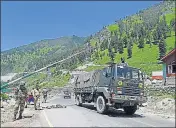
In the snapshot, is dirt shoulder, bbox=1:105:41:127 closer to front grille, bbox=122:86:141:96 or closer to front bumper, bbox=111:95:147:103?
front bumper, bbox=111:95:147:103

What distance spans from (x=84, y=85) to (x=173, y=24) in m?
179

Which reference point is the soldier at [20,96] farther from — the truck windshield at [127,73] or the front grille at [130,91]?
the front grille at [130,91]

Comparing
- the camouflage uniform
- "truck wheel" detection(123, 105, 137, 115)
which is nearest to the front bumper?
"truck wheel" detection(123, 105, 137, 115)

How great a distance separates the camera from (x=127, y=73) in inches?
765

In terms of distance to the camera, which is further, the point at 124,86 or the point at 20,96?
the point at 124,86

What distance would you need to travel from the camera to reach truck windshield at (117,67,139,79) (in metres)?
19.3

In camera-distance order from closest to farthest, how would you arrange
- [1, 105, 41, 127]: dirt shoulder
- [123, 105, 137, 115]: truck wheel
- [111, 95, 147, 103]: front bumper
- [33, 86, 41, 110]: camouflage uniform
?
[1, 105, 41, 127]: dirt shoulder → [111, 95, 147, 103]: front bumper → [123, 105, 137, 115]: truck wheel → [33, 86, 41, 110]: camouflage uniform

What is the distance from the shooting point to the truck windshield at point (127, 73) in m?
19.3

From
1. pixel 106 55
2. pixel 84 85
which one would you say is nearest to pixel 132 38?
pixel 106 55

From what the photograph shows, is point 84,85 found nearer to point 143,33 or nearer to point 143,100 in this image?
point 143,100

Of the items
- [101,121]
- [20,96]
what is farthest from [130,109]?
[20,96]

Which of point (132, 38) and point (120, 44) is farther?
point (132, 38)

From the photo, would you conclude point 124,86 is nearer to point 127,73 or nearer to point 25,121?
point 127,73

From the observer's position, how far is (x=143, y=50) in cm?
15900
